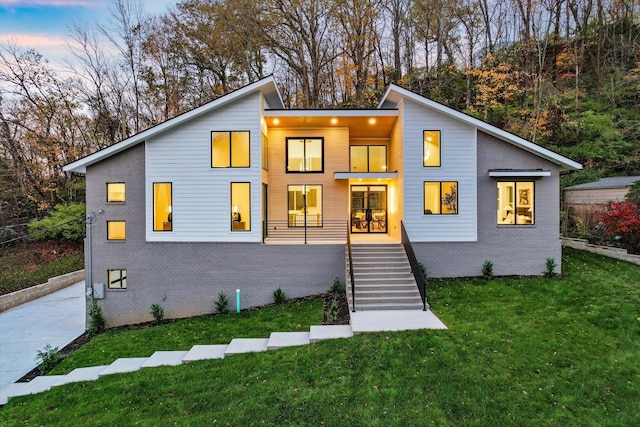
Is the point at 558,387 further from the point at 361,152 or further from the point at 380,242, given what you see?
the point at 361,152

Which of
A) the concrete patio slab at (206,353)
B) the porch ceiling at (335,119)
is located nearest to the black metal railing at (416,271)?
the porch ceiling at (335,119)

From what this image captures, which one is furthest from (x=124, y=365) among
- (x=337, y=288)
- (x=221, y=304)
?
(x=337, y=288)

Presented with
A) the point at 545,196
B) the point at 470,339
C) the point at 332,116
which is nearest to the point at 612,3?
the point at 545,196

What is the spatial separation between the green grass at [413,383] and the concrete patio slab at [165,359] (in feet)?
1.36

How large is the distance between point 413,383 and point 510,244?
821 centimetres

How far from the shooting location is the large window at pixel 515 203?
11250 millimetres

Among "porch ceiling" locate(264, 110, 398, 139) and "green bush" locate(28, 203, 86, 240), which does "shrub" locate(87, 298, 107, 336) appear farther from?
"green bush" locate(28, 203, 86, 240)

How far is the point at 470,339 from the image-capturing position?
6.52m

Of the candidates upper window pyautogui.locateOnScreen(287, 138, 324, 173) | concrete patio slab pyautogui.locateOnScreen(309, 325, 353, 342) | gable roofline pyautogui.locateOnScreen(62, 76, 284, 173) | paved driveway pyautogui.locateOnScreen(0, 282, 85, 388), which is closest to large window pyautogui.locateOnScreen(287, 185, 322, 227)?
upper window pyautogui.locateOnScreen(287, 138, 324, 173)

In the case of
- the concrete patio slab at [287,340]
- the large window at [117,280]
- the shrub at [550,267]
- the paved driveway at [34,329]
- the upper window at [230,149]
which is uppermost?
the upper window at [230,149]

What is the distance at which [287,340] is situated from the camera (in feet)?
23.8

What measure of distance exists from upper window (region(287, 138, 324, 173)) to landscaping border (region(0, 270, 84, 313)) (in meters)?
14.0

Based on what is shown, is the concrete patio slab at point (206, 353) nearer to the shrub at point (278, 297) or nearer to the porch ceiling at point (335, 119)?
the shrub at point (278, 297)

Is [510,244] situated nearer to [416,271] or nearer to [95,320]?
[416,271]
